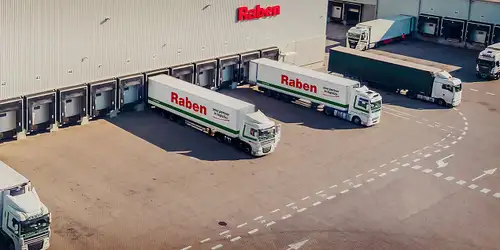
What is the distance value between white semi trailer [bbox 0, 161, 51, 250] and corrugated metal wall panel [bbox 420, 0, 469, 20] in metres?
53.6

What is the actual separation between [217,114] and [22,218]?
16233 millimetres

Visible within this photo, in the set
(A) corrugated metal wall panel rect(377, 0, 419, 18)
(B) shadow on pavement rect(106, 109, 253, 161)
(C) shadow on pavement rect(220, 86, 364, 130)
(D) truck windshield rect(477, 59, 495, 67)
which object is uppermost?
(A) corrugated metal wall panel rect(377, 0, 419, 18)

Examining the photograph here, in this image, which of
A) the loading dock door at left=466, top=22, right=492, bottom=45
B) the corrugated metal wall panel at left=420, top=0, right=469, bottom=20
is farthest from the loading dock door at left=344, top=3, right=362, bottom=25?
the loading dock door at left=466, top=22, right=492, bottom=45

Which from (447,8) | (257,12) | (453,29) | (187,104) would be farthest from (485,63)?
(187,104)

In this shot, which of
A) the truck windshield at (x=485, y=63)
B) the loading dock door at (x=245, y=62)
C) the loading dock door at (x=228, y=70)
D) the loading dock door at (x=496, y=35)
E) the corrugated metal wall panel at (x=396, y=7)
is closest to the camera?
the loading dock door at (x=228, y=70)

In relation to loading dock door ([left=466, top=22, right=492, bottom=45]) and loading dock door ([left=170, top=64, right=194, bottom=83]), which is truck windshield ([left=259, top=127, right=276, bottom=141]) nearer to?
loading dock door ([left=170, top=64, right=194, bottom=83])

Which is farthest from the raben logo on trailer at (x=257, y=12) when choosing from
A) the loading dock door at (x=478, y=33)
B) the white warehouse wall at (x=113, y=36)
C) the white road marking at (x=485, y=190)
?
the loading dock door at (x=478, y=33)

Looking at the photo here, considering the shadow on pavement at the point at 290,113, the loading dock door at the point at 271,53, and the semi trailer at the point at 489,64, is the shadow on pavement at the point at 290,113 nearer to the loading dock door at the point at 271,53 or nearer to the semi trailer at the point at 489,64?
the loading dock door at the point at 271,53

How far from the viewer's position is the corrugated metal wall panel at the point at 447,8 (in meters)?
70.8

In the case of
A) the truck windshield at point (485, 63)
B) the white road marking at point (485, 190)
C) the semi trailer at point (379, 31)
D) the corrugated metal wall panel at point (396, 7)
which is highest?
the corrugated metal wall panel at point (396, 7)

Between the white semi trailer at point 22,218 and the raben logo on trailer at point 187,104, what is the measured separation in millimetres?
15250

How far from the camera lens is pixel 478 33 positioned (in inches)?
2766

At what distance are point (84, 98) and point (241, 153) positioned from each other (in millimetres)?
9991

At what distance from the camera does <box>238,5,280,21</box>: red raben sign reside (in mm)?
51469
